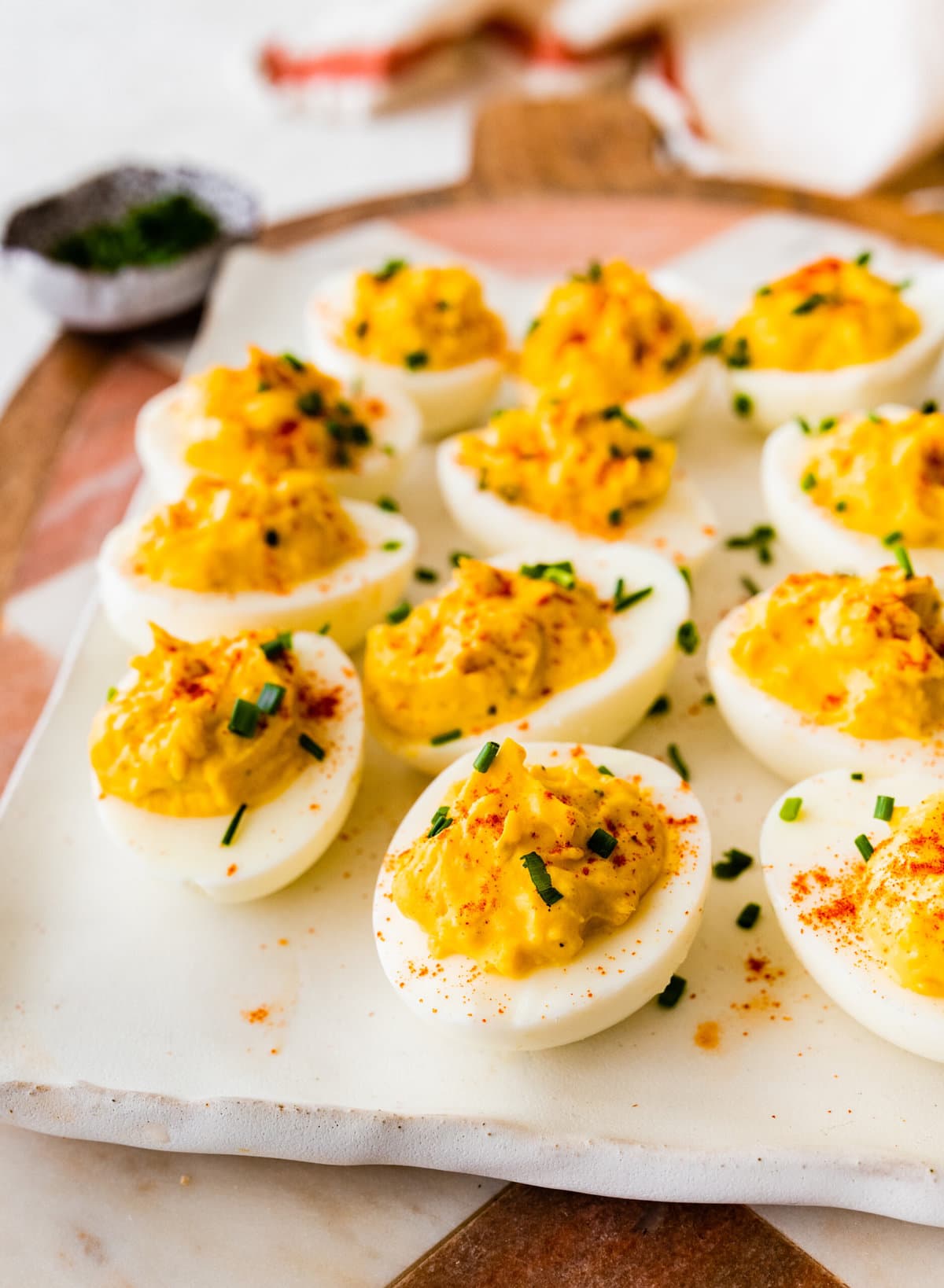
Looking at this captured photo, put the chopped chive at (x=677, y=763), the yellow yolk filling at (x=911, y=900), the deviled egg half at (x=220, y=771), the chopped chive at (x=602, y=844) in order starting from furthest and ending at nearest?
the chopped chive at (x=677, y=763) < the deviled egg half at (x=220, y=771) < the chopped chive at (x=602, y=844) < the yellow yolk filling at (x=911, y=900)

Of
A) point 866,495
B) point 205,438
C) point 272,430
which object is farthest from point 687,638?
point 205,438

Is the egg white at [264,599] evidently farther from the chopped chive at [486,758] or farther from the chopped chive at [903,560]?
the chopped chive at [903,560]

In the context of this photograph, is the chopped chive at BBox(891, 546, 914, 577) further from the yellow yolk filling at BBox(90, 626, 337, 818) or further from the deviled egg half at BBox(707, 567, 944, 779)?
the yellow yolk filling at BBox(90, 626, 337, 818)

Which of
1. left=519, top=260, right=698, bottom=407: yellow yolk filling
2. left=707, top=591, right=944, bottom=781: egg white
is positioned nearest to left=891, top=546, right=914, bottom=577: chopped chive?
left=707, top=591, right=944, bottom=781: egg white

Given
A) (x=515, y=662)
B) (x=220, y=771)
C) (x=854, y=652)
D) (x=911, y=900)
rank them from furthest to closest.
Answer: (x=515, y=662) < (x=854, y=652) < (x=220, y=771) < (x=911, y=900)

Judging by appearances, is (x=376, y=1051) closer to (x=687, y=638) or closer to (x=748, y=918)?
(x=748, y=918)

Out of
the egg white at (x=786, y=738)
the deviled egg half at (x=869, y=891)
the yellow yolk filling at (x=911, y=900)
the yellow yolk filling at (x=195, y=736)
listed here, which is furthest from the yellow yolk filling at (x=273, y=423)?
the yellow yolk filling at (x=911, y=900)
